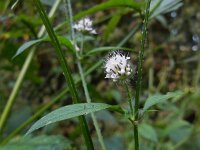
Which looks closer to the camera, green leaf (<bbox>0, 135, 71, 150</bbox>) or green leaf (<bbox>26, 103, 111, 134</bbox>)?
green leaf (<bbox>26, 103, 111, 134</bbox>)

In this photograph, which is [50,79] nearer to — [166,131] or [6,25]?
[6,25]

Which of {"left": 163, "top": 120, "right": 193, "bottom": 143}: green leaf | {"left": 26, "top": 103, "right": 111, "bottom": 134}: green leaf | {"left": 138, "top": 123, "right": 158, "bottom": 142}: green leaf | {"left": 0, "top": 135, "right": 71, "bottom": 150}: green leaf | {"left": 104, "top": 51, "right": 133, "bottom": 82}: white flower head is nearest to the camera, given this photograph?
{"left": 26, "top": 103, "right": 111, "bottom": 134}: green leaf

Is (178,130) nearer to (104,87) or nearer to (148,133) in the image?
(148,133)

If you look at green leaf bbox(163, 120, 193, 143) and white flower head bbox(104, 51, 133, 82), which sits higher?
white flower head bbox(104, 51, 133, 82)

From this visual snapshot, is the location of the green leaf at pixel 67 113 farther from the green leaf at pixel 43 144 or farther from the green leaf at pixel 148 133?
the green leaf at pixel 148 133

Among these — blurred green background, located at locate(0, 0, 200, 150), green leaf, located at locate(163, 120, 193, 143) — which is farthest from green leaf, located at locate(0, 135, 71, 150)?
green leaf, located at locate(163, 120, 193, 143)

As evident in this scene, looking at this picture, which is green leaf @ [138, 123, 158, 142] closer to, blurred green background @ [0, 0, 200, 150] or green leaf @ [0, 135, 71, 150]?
blurred green background @ [0, 0, 200, 150]

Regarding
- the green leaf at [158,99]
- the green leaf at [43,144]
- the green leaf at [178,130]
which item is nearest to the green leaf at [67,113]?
the green leaf at [158,99]
